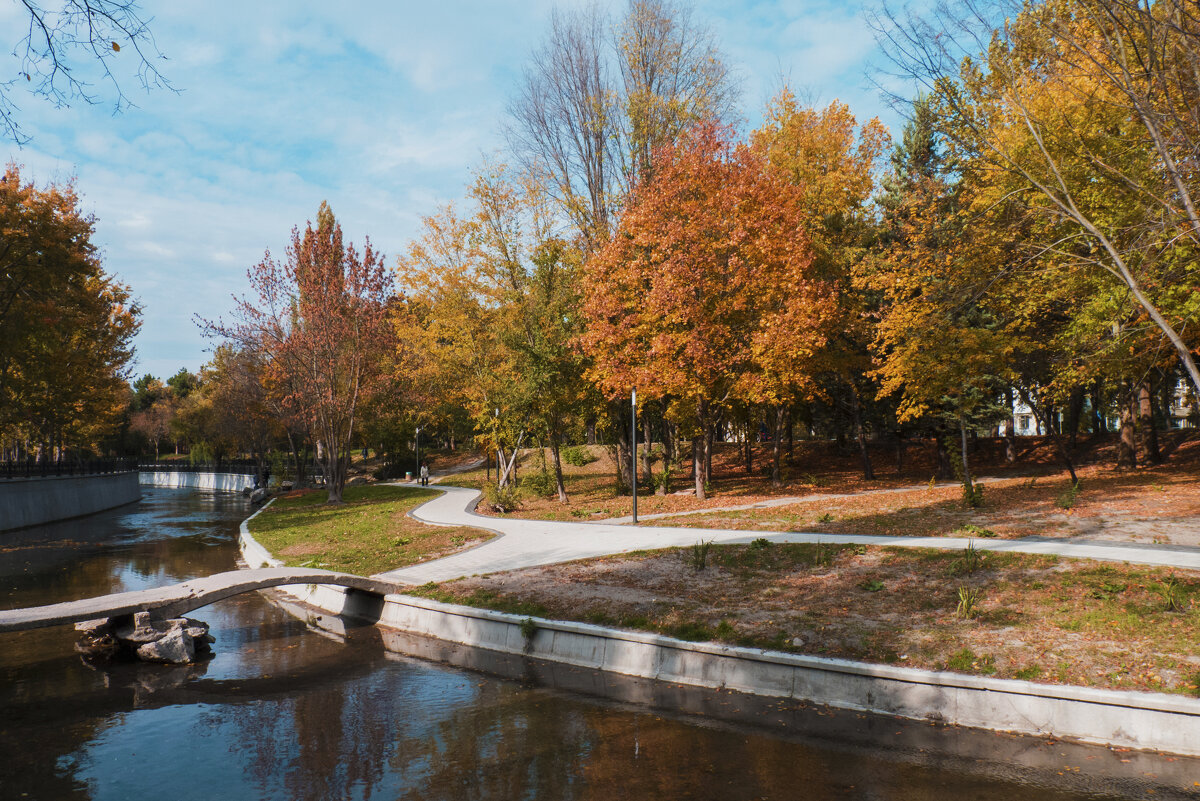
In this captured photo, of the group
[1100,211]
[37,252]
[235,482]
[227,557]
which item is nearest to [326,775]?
[227,557]

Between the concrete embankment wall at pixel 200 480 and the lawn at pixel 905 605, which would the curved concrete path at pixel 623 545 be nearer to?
the lawn at pixel 905 605

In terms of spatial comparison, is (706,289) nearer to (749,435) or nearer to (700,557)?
(749,435)

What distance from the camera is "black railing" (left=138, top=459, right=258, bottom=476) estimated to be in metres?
53.7

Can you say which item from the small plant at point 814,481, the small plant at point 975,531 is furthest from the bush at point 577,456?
the small plant at point 975,531

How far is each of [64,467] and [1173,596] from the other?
39.4 metres

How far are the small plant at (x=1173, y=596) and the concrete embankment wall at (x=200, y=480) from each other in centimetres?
4780

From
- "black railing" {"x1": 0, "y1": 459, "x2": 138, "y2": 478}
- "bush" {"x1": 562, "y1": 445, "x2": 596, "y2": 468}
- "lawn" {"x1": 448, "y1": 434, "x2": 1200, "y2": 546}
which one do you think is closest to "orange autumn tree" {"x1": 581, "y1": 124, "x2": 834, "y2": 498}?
"lawn" {"x1": 448, "y1": 434, "x2": 1200, "y2": 546}

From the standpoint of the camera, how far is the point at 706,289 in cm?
2125

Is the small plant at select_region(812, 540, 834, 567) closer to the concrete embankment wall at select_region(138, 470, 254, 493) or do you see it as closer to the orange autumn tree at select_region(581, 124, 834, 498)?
the orange autumn tree at select_region(581, 124, 834, 498)

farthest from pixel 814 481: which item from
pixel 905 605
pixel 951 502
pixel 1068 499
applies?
pixel 905 605

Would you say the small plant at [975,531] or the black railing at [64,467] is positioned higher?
the black railing at [64,467]

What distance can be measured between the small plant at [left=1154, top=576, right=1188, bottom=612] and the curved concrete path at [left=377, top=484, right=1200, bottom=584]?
3.88ft

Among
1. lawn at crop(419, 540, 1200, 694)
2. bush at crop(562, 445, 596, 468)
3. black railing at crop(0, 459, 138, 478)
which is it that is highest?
black railing at crop(0, 459, 138, 478)

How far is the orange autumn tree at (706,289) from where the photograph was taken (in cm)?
2073
